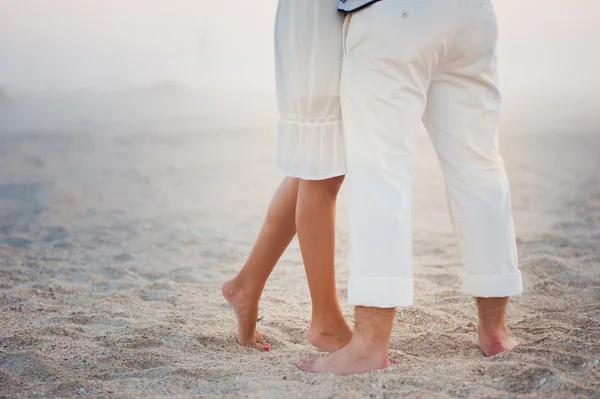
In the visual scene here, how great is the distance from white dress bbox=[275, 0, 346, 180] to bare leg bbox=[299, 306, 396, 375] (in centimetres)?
39

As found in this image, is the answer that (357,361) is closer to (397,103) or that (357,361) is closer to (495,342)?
(495,342)

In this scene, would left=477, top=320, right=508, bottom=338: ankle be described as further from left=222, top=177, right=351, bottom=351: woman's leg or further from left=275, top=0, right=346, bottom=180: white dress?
left=275, top=0, right=346, bottom=180: white dress

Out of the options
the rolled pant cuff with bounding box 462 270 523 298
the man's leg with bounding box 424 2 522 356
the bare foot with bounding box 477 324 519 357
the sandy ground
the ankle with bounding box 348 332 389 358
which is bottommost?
the sandy ground

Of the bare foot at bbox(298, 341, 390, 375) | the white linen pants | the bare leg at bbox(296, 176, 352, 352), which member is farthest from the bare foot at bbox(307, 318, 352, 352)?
the white linen pants

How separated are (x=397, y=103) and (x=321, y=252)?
19.9 inches

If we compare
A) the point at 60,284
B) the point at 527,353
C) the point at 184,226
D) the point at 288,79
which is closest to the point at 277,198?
the point at 288,79

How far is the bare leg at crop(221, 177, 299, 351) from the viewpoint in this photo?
2137 mm

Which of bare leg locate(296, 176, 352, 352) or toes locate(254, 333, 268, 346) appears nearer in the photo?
bare leg locate(296, 176, 352, 352)

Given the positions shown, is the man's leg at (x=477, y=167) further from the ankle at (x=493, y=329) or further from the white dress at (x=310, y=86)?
the white dress at (x=310, y=86)

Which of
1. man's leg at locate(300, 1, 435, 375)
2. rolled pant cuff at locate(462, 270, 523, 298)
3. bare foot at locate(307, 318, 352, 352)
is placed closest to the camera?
man's leg at locate(300, 1, 435, 375)

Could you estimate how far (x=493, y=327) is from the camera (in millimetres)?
1988

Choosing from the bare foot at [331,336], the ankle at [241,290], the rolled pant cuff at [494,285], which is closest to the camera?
the rolled pant cuff at [494,285]

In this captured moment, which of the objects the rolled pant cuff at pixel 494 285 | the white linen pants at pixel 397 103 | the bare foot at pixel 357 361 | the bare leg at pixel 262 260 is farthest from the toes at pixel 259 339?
the rolled pant cuff at pixel 494 285

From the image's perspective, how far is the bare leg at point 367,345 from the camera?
5.77 ft
